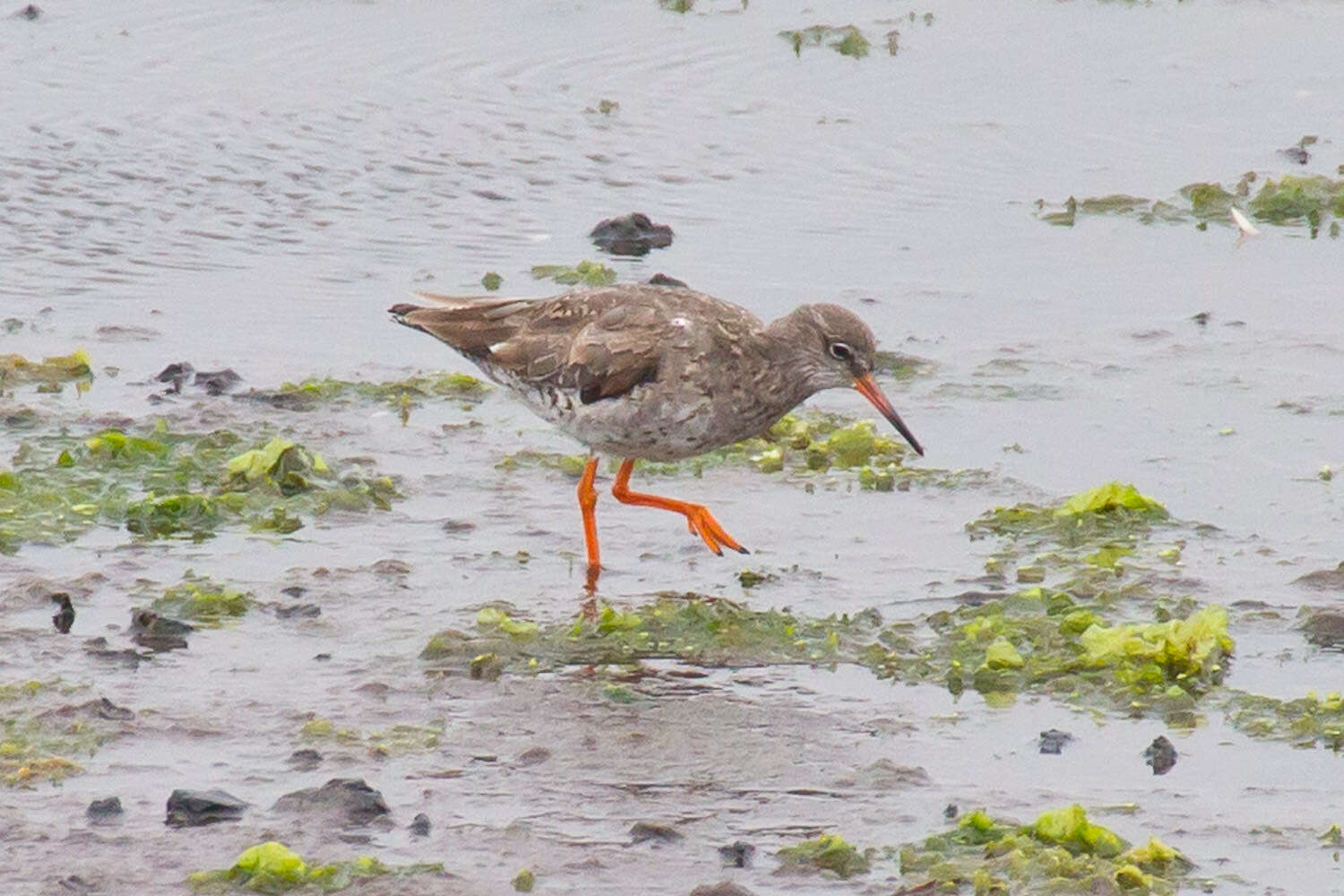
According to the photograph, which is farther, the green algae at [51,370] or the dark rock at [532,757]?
the green algae at [51,370]

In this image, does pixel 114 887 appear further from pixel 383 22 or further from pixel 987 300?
pixel 383 22

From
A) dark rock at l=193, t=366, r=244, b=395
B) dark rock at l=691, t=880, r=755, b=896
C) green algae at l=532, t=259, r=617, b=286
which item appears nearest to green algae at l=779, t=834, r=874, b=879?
dark rock at l=691, t=880, r=755, b=896

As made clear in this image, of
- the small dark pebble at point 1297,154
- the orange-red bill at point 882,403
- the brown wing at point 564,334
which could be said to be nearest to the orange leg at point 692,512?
the brown wing at point 564,334

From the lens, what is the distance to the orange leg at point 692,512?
32.0ft

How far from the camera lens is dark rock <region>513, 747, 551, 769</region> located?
7.61 m

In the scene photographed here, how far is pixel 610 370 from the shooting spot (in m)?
10.0

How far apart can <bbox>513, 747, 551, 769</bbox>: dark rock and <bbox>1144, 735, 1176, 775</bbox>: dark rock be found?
204 cm

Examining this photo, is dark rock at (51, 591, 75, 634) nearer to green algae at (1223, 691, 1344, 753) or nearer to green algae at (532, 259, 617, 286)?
green algae at (1223, 691, 1344, 753)

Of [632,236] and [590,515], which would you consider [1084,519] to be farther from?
[632,236]

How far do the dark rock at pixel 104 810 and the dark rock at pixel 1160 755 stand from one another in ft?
11.2

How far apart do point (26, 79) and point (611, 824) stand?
1121 cm

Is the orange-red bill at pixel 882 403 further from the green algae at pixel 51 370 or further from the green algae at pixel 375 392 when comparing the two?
the green algae at pixel 51 370

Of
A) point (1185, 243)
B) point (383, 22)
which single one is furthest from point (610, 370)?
point (383, 22)

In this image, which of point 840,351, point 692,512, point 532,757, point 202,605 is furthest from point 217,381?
point 532,757
